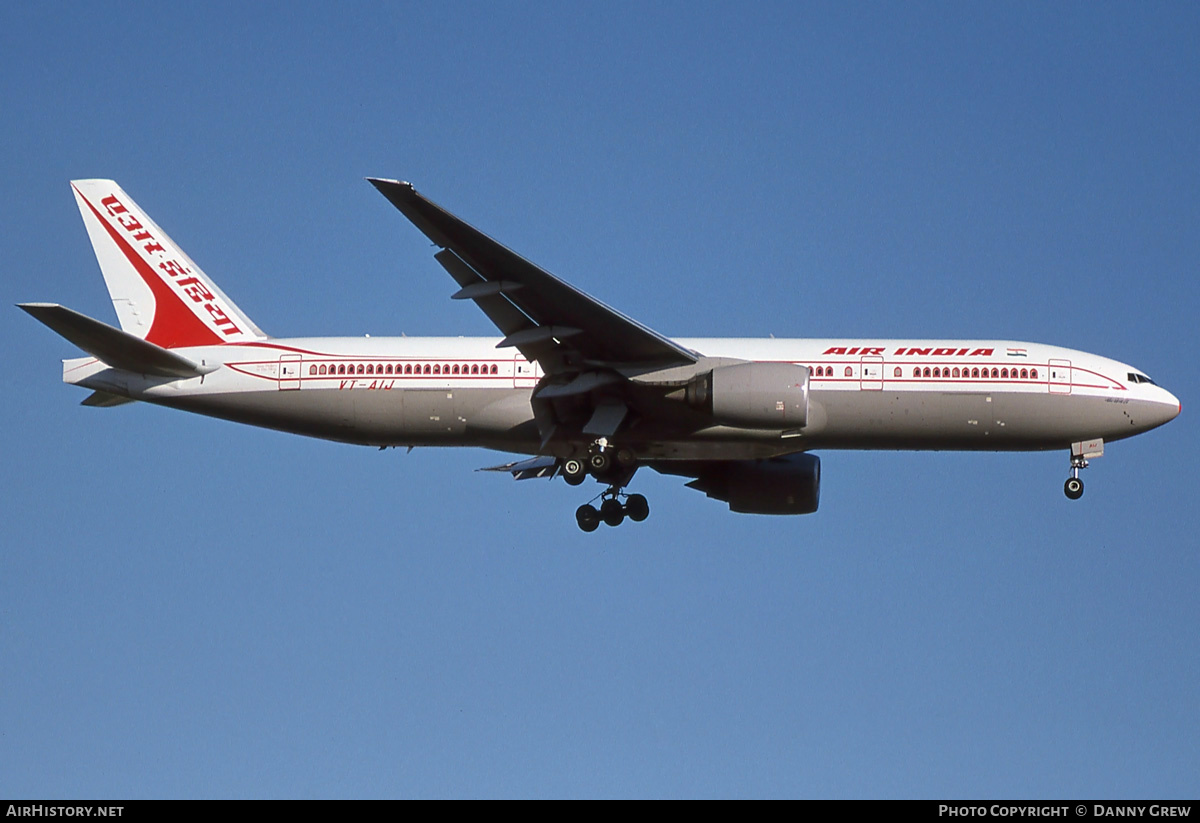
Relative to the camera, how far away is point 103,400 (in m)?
33.1

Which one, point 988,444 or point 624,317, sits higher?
point 624,317

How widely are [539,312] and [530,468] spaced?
279 inches

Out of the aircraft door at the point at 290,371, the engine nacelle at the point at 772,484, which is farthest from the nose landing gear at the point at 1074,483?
the aircraft door at the point at 290,371

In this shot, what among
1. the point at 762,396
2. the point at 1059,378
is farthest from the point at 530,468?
the point at 1059,378

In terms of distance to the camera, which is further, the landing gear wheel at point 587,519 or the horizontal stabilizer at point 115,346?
the landing gear wheel at point 587,519

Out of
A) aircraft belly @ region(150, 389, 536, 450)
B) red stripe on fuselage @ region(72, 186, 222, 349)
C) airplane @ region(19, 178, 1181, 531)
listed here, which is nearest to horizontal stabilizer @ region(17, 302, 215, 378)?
airplane @ region(19, 178, 1181, 531)

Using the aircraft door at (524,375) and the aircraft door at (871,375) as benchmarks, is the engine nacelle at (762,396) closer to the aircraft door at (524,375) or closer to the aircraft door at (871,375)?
the aircraft door at (871,375)

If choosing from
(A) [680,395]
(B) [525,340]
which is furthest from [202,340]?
(A) [680,395]

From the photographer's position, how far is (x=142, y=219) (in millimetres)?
35438

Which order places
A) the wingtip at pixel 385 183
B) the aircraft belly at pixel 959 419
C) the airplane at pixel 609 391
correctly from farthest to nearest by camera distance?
the aircraft belly at pixel 959 419
the airplane at pixel 609 391
the wingtip at pixel 385 183

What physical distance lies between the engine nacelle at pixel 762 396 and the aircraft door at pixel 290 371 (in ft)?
32.0

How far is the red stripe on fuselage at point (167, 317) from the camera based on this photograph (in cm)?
3419
